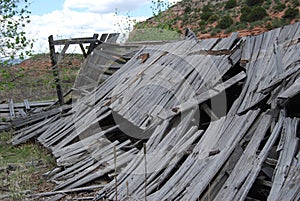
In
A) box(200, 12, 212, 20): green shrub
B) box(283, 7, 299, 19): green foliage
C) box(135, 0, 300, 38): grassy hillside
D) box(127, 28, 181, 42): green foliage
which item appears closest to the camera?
box(127, 28, 181, 42): green foliage

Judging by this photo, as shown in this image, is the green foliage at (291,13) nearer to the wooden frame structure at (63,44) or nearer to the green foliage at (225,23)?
the green foliage at (225,23)

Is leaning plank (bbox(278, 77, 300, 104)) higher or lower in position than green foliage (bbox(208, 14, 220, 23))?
higher


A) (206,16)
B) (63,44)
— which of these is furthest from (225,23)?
(63,44)

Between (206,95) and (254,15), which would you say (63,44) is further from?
(254,15)

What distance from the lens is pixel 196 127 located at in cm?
552

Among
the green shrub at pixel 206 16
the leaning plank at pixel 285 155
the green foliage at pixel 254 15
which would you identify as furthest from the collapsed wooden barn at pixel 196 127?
the green shrub at pixel 206 16

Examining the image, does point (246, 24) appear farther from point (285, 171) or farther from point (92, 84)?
point (285, 171)

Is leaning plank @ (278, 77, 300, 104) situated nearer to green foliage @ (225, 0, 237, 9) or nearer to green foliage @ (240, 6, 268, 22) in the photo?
green foliage @ (240, 6, 268, 22)

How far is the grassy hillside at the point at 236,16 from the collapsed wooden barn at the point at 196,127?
55.6ft

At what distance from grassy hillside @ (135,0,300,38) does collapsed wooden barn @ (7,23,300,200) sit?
55.6ft

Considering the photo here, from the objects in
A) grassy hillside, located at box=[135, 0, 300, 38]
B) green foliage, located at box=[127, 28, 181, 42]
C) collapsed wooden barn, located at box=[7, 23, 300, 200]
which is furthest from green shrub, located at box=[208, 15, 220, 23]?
collapsed wooden barn, located at box=[7, 23, 300, 200]

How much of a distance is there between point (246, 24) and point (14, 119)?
2863cm

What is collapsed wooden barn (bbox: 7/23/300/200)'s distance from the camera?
417 centimetres

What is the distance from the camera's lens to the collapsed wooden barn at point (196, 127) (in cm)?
417
